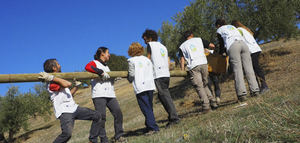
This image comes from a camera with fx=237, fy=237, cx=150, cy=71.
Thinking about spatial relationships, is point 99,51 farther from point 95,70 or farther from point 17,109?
point 17,109

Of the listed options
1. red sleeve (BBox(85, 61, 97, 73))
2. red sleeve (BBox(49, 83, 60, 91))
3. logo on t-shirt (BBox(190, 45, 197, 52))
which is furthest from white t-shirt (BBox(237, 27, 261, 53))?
red sleeve (BBox(49, 83, 60, 91))

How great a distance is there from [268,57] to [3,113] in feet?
103

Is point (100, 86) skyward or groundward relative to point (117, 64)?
groundward

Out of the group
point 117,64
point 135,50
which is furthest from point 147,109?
point 117,64

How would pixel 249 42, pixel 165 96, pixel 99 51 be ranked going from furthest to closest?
pixel 249 42
pixel 165 96
pixel 99 51

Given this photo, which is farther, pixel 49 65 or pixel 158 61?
pixel 158 61

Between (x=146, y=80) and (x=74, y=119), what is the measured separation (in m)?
1.79

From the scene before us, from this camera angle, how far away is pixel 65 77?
16.0 feet

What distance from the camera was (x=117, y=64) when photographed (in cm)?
6919

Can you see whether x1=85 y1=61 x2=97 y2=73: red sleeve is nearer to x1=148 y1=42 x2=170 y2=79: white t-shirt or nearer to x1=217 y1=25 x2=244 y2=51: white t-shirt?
x1=148 y1=42 x2=170 y2=79: white t-shirt

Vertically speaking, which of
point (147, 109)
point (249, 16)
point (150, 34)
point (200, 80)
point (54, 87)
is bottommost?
point (147, 109)

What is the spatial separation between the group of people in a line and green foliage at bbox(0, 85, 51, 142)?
→ 29.6 metres

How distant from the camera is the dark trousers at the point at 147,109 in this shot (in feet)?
17.6

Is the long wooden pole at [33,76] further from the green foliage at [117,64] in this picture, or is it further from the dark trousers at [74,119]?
the green foliage at [117,64]
